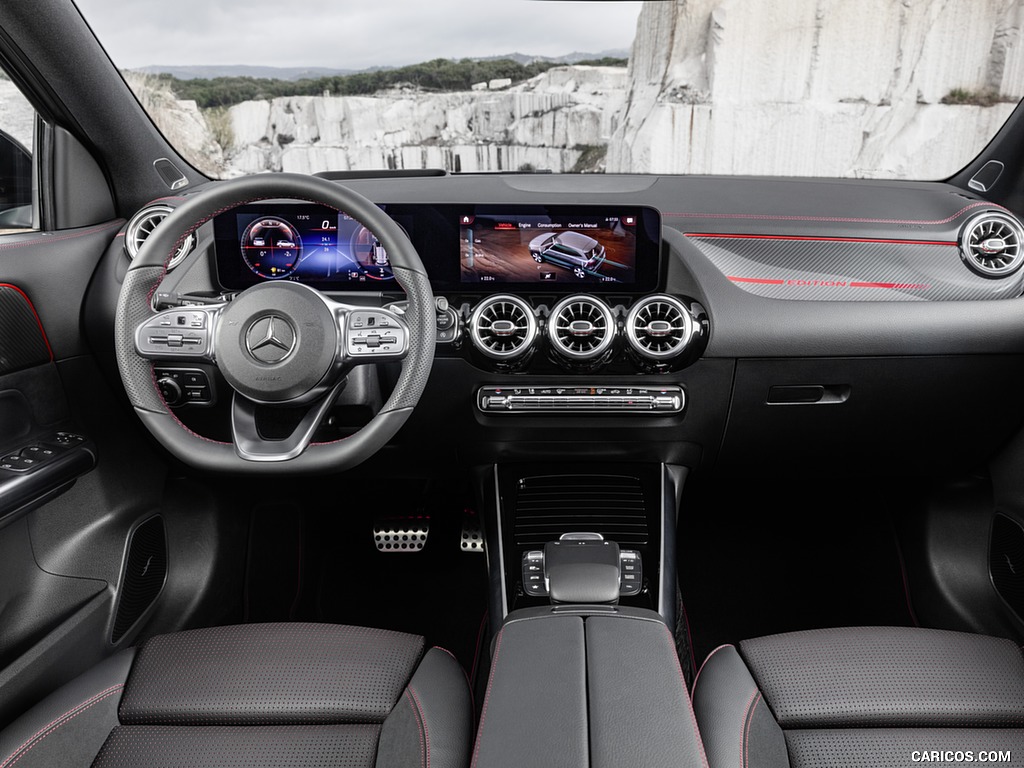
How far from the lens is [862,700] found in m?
1.33

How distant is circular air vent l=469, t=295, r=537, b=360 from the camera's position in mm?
1806

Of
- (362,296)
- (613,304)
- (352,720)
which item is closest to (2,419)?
(362,296)

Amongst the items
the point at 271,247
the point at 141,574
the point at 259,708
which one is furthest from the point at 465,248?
the point at 141,574

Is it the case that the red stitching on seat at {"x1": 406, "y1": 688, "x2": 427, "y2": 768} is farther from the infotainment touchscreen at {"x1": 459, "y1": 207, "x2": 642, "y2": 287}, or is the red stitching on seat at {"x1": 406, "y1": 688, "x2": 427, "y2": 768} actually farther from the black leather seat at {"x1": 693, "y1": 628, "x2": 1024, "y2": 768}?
the infotainment touchscreen at {"x1": 459, "y1": 207, "x2": 642, "y2": 287}

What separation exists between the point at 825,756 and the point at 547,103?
5.33 ft

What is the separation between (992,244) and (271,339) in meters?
1.77

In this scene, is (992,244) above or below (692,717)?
above

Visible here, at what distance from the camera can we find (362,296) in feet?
5.92

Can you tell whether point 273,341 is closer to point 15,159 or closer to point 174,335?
point 174,335

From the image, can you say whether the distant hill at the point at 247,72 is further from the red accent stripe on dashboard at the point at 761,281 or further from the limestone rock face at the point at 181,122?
the red accent stripe on dashboard at the point at 761,281

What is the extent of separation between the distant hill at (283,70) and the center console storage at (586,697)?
1349 mm

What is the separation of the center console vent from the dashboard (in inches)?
3.0

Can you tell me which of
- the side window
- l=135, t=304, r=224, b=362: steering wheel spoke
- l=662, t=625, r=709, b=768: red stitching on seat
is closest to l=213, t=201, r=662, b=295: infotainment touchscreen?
l=135, t=304, r=224, b=362: steering wheel spoke

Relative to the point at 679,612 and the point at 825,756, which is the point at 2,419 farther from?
the point at 825,756
